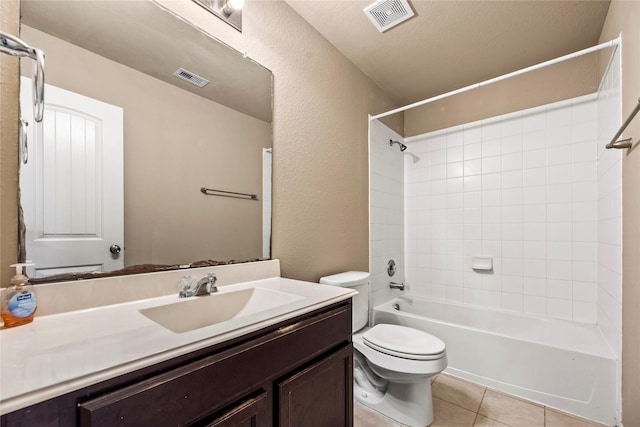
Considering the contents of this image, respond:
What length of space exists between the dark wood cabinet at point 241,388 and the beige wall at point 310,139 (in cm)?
62

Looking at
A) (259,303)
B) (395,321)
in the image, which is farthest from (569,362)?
(259,303)

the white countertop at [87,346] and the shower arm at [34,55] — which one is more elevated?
the shower arm at [34,55]

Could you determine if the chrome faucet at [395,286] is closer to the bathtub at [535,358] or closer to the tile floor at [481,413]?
the bathtub at [535,358]

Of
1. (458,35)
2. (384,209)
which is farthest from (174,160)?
(458,35)

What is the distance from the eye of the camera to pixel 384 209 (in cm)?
257

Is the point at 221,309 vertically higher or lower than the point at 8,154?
lower

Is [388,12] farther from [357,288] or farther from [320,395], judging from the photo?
[320,395]

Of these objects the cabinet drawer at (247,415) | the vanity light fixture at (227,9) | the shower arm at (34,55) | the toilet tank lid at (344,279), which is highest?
the vanity light fixture at (227,9)

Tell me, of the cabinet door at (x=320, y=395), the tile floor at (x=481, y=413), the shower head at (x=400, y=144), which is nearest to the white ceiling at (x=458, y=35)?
the shower head at (x=400, y=144)

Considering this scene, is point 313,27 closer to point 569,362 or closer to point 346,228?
point 346,228

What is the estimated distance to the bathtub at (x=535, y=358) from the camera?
5.26ft

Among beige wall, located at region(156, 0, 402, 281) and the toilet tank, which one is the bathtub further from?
beige wall, located at region(156, 0, 402, 281)

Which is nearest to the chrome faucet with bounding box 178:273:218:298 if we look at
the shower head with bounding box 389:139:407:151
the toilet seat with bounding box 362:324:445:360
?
the toilet seat with bounding box 362:324:445:360

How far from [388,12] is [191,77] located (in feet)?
3.99
